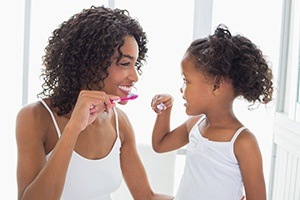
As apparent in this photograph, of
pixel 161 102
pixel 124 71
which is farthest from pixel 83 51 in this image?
pixel 161 102

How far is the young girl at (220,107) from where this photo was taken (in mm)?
1193

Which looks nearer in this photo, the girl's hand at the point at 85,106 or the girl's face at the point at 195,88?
the girl's hand at the point at 85,106

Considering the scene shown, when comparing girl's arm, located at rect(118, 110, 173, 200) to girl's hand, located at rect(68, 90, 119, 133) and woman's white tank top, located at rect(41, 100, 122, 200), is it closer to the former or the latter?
woman's white tank top, located at rect(41, 100, 122, 200)

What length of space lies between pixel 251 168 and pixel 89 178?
1.42 ft

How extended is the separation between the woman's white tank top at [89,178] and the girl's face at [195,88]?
27 cm

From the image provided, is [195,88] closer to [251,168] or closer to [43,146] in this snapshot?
[251,168]

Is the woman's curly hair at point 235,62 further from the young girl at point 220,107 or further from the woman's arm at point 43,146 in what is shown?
the woman's arm at point 43,146

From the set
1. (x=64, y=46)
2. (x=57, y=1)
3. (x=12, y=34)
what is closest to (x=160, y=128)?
(x=64, y=46)

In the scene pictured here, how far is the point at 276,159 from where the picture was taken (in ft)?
6.42

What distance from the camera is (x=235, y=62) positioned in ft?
4.02

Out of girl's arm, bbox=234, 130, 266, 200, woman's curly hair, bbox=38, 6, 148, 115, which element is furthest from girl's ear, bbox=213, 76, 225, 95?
woman's curly hair, bbox=38, 6, 148, 115

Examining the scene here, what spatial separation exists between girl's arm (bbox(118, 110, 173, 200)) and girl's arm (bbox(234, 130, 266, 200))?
0.94 ft

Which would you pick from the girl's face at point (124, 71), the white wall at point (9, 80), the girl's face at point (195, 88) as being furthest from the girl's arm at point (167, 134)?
the white wall at point (9, 80)

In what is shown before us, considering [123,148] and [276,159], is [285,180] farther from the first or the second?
[123,148]
